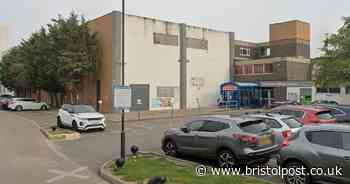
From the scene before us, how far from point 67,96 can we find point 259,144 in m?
40.3

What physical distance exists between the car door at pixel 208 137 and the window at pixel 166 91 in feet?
93.9

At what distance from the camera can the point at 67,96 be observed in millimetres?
46688

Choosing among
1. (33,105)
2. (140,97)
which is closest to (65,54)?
(140,97)

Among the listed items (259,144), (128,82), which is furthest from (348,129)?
(128,82)

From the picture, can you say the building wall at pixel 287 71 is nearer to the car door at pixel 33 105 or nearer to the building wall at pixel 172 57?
the building wall at pixel 172 57

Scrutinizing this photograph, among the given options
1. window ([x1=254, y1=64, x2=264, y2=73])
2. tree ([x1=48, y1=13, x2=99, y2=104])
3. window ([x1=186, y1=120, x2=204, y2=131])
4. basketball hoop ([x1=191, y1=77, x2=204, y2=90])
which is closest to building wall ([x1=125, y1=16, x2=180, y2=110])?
basketball hoop ([x1=191, y1=77, x2=204, y2=90])

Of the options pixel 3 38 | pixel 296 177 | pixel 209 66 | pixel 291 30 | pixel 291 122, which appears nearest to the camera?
pixel 296 177

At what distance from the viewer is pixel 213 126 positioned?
1083cm

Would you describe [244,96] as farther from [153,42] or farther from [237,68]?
[153,42]

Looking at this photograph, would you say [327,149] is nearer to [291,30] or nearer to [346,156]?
[346,156]

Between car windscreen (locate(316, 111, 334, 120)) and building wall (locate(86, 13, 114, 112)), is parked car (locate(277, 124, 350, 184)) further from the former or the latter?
building wall (locate(86, 13, 114, 112))

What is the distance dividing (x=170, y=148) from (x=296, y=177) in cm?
524

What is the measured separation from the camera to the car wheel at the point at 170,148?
12.1m

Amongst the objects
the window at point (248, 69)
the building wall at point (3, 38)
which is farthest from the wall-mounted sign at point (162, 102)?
the building wall at point (3, 38)
